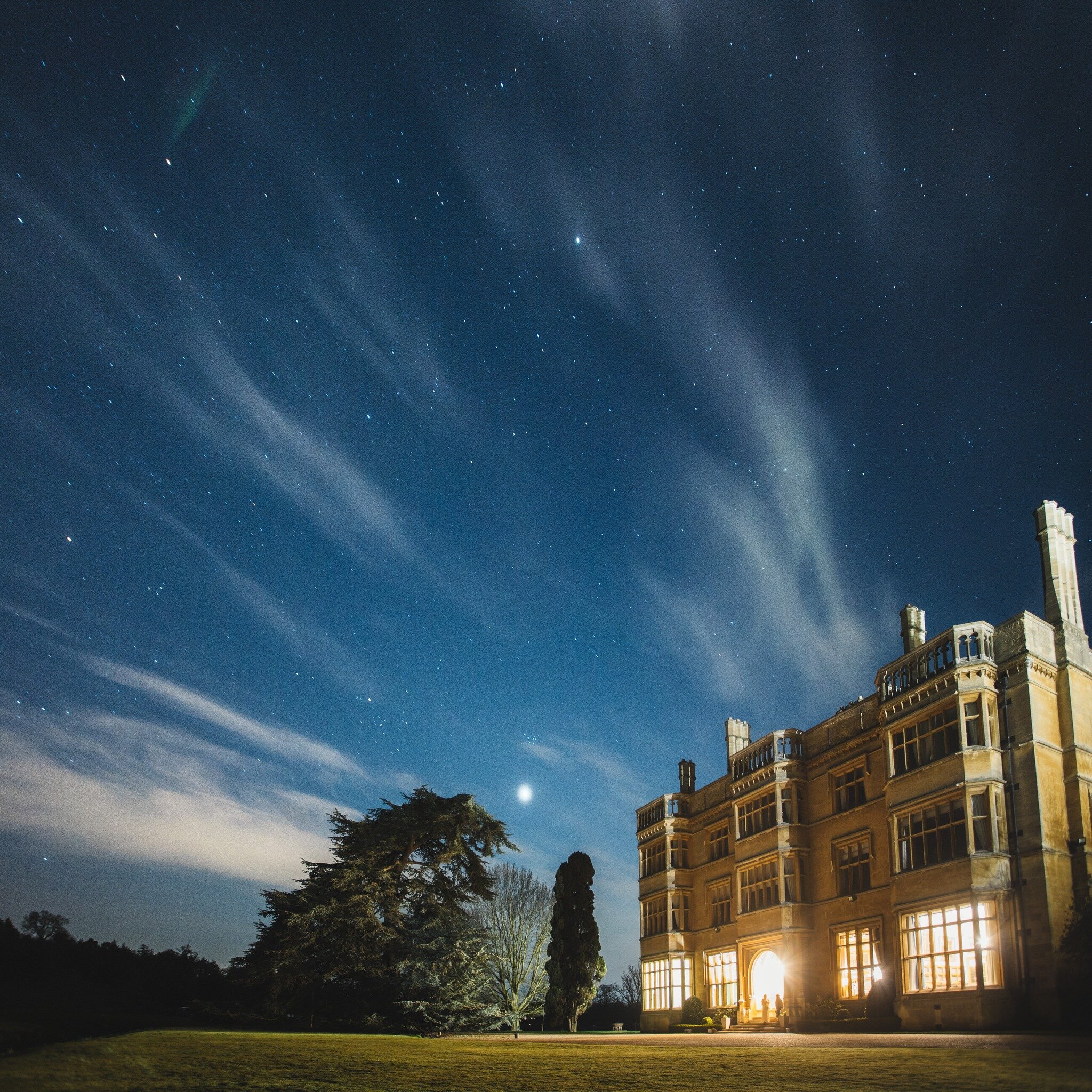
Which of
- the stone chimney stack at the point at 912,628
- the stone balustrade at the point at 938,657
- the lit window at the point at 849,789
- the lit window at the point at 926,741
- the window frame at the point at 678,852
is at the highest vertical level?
the stone chimney stack at the point at 912,628

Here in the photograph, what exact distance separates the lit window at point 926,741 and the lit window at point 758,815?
7.49 metres

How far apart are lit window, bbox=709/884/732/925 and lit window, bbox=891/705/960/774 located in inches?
560

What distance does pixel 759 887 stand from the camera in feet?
111

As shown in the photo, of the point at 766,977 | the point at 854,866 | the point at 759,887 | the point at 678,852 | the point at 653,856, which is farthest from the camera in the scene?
the point at 653,856

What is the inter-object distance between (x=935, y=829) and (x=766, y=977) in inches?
639

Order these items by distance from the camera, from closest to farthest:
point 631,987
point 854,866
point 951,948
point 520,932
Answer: point 951,948, point 854,866, point 520,932, point 631,987

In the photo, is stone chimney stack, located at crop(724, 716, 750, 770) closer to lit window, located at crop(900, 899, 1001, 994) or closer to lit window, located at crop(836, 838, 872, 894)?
lit window, located at crop(836, 838, 872, 894)

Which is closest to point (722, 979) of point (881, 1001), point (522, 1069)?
point (881, 1001)

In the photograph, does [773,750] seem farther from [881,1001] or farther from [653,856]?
[653,856]

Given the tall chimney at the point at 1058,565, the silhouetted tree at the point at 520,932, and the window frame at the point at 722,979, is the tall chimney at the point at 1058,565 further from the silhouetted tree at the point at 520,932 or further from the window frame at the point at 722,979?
the silhouetted tree at the point at 520,932

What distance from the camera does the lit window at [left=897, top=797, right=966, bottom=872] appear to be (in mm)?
23766

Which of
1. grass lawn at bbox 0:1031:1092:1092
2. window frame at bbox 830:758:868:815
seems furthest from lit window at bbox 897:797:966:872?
grass lawn at bbox 0:1031:1092:1092

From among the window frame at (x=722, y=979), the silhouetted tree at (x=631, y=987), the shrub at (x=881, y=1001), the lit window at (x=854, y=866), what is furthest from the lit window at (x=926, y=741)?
the silhouetted tree at (x=631, y=987)

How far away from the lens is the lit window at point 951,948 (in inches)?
869
